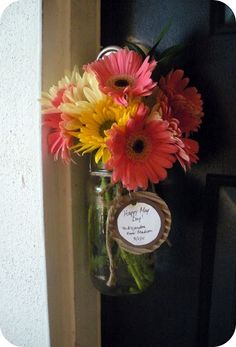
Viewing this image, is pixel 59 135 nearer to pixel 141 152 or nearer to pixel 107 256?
pixel 141 152

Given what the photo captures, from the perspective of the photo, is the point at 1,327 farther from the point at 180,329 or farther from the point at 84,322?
the point at 180,329

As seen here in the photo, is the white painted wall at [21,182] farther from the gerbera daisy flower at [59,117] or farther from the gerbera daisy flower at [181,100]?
the gerbera daisy flower at [181,100]

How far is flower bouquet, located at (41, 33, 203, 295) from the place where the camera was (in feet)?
1.41

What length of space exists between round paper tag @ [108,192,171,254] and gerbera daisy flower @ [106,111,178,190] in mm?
63

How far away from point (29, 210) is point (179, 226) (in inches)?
12.7

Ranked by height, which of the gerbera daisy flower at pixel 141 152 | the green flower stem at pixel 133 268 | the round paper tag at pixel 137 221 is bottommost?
the green flower stem at pixel 133 268

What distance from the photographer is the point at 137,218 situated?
0.50m

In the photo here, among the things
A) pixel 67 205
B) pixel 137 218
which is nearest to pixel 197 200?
pixel 137 218

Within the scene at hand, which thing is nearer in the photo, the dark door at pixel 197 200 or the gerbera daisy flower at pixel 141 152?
the gerbera daisy flower at pixel 141 152

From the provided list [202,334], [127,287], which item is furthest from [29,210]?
[202,334]

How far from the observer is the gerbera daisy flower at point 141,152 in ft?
1.40

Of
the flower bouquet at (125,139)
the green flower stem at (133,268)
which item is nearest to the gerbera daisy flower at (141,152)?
the flower bouquet at (125,139)

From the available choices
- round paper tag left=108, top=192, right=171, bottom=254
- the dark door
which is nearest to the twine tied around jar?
round paper tag left=108, top=192, right=171, bottom=254

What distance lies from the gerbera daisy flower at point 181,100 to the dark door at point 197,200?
0.07m
